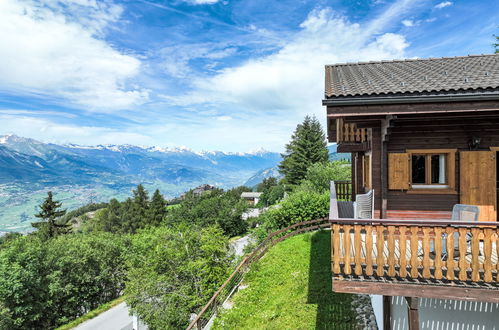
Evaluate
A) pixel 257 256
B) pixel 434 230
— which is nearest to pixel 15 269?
pixel 257 256

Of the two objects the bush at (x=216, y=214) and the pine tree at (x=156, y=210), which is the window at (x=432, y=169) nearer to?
the bush at (x=216, y=214)

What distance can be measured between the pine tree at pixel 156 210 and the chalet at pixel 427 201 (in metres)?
66.7

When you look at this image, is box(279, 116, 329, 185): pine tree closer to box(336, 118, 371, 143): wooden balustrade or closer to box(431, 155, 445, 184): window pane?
Result: box(336, 118, 371, 143): wooden balustrade

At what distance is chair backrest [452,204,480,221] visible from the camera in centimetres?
554

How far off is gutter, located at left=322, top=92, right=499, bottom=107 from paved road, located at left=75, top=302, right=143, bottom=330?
25.8 metres

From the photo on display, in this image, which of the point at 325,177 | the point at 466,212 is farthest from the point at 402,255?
the point at 325,177

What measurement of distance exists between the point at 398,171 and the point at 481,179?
5.86 ft

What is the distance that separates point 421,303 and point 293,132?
52227 mm

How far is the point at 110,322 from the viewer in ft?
80.2

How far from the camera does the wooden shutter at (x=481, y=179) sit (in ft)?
20.5

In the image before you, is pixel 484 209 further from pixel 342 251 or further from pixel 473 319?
pixel 342 251

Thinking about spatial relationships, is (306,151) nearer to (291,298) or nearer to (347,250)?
(291,298)

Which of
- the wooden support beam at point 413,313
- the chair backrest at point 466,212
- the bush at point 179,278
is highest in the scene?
the chair backrest at point 466,212

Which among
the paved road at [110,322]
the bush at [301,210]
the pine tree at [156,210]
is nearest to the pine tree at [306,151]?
the bush at [301,210]
